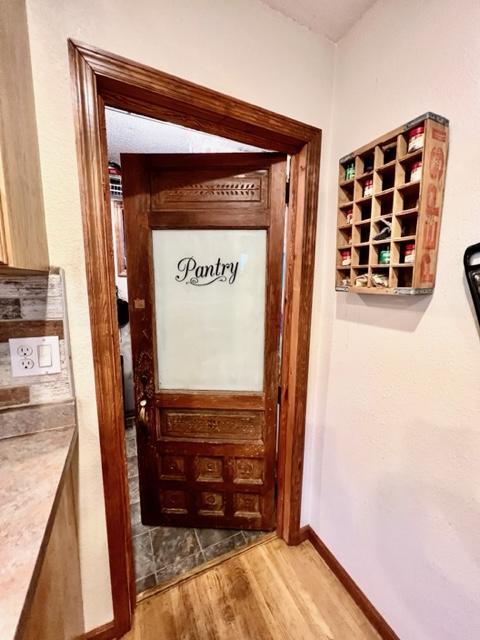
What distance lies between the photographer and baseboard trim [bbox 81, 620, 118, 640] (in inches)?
42.5

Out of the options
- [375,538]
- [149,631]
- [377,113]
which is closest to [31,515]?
[149,631]

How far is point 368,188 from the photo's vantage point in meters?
1.02

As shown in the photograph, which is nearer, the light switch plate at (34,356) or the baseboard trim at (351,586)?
the light switch plate at (34,356)

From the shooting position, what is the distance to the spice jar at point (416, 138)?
31.7 inches

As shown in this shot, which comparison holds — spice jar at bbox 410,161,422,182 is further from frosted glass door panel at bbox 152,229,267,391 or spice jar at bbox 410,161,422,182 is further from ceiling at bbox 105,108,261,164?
ceiling at bbox 105,108,261,164

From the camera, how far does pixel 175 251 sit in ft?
4.42

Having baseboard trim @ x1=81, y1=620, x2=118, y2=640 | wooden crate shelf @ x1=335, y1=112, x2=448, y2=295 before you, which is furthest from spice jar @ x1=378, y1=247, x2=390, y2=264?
baseboard trim @ x1=81, y1=620, x2=118, y2=640

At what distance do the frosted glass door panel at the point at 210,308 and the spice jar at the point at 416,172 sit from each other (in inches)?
25.4

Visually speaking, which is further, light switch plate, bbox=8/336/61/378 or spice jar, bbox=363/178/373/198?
spice jar, bbox=363/178/373/198

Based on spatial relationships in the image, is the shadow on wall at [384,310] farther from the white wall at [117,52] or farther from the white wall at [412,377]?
the white wall at [117,52]

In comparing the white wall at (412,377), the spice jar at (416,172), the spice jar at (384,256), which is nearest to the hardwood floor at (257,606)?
the white wall at (412,377)

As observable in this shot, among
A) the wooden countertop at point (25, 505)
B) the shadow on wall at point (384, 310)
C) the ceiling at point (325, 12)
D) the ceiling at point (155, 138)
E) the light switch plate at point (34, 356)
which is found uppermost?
the ceiling at point (325, 12)

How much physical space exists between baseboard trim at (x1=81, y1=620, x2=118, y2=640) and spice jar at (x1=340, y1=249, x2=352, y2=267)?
176 centimetres

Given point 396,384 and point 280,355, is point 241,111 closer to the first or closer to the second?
point 280,355
